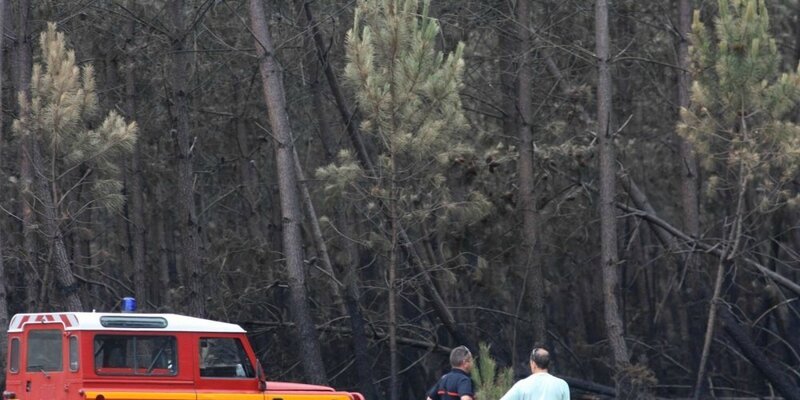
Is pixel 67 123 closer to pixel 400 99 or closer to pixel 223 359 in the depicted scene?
pixel 400 99

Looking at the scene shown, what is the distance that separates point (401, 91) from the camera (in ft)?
59.1

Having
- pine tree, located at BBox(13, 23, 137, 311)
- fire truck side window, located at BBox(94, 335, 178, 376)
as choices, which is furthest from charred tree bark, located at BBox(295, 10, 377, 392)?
fire truck side window, located at BBox(94, 335, 178, 376)

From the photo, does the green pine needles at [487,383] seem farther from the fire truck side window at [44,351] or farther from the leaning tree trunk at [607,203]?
the fire truck side window at [44,351]

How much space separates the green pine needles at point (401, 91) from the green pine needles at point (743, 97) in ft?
11.9

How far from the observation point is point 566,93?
77.2ft

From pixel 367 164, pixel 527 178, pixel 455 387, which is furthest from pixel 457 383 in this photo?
pixel 527 178

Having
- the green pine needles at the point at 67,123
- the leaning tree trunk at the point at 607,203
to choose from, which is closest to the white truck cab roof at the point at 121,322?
the green pine needles at the point at 67,123

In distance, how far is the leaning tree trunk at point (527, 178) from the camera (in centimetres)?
2272

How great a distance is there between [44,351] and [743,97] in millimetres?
10906

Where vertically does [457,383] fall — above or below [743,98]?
below

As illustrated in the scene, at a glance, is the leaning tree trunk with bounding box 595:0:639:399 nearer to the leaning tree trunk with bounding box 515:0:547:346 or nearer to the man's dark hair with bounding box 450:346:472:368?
the leaning tree trunk with bounding box 515:0:547:346

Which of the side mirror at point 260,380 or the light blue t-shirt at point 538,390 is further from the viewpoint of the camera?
the side mirror at point 260,380

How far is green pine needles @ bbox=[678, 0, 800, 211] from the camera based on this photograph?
59.0 ft

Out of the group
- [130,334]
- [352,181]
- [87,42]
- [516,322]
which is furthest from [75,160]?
[516,322]
